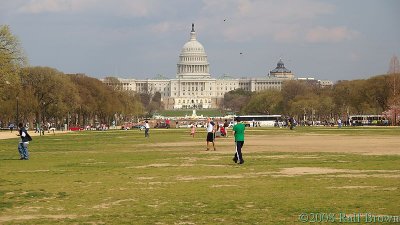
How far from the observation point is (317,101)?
493ft

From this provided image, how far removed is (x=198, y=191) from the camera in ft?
59.7

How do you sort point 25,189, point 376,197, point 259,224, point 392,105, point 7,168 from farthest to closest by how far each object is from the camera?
point 392,105 < point 7,168 < point 25,189 < point 376,197 < point 259,224

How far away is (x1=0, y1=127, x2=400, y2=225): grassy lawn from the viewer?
47.0 ft

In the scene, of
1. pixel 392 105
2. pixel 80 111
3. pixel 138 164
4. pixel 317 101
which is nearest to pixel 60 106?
pixel 80 111

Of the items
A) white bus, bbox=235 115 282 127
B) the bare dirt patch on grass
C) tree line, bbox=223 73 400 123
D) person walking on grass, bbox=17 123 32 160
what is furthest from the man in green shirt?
white bus, bbox=235 115 282 127

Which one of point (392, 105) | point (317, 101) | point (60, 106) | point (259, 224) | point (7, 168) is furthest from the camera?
point (317, 101)

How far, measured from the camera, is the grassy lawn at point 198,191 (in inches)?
564

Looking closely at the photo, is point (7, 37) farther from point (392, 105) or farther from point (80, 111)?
point (392, 105)

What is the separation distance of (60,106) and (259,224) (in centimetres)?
8915

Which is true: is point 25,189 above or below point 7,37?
below

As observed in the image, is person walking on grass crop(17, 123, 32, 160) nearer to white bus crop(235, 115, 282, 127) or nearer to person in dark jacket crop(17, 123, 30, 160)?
person in dark jacket crop(17, 123, 30, 160)
